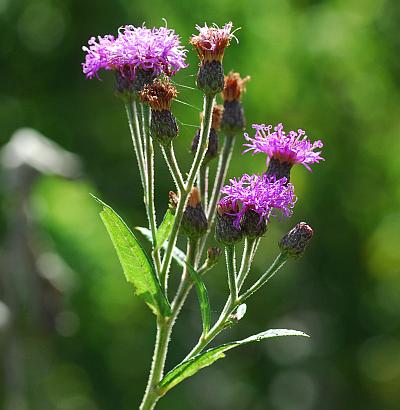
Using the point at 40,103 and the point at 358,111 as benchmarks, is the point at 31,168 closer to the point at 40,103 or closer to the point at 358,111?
the point at 40,103

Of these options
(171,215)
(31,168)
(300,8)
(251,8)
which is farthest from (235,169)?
(171,215)

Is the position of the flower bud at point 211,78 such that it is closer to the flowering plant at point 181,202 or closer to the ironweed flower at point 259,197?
the flowering plant at point 181,202

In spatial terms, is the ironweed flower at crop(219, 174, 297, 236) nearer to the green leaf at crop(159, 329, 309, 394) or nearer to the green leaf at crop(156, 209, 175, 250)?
the green leaf at crop(156, 209, 175, 250)

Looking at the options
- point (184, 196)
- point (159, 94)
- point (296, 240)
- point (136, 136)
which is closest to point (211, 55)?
point (159, 94)

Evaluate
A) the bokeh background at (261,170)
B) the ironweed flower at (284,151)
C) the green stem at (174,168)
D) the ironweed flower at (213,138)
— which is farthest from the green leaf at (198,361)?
the bokeh background at (261,170)

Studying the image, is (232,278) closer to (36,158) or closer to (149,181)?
(149,181)

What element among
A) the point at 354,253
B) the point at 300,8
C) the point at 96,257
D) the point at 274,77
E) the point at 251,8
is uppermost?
the point at 300,8

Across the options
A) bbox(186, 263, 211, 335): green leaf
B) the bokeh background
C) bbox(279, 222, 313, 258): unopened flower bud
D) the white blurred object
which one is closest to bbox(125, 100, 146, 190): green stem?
bbox(186, 263, 211, 335): green leaf
